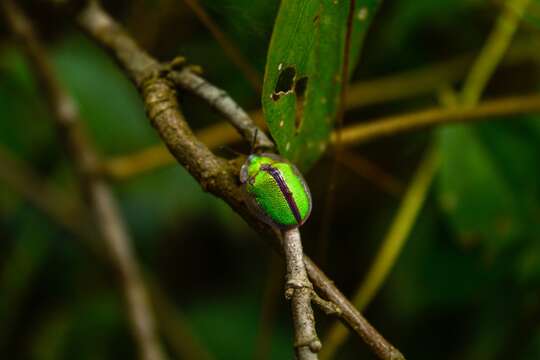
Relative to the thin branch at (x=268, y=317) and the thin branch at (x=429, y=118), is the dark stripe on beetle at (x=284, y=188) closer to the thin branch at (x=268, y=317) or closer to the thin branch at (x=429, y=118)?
the thin branch at (x=429, y=118)

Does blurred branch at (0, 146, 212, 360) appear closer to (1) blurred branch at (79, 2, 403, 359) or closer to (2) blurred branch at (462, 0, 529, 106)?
(2) blurred branch at (462, 0, 529, 106)

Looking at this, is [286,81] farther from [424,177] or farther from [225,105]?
[424,177]

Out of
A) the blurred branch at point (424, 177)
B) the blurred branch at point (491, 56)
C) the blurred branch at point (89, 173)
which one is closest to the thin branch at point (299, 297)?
the blurred branch at point (424, 177)

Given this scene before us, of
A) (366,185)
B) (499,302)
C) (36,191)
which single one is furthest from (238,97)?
(499,302)

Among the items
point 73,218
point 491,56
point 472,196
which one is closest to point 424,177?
point 472,196

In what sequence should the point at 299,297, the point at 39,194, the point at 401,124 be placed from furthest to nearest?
1. the point at 39,194
2. the point at 401,124
3. the point at 299,297
